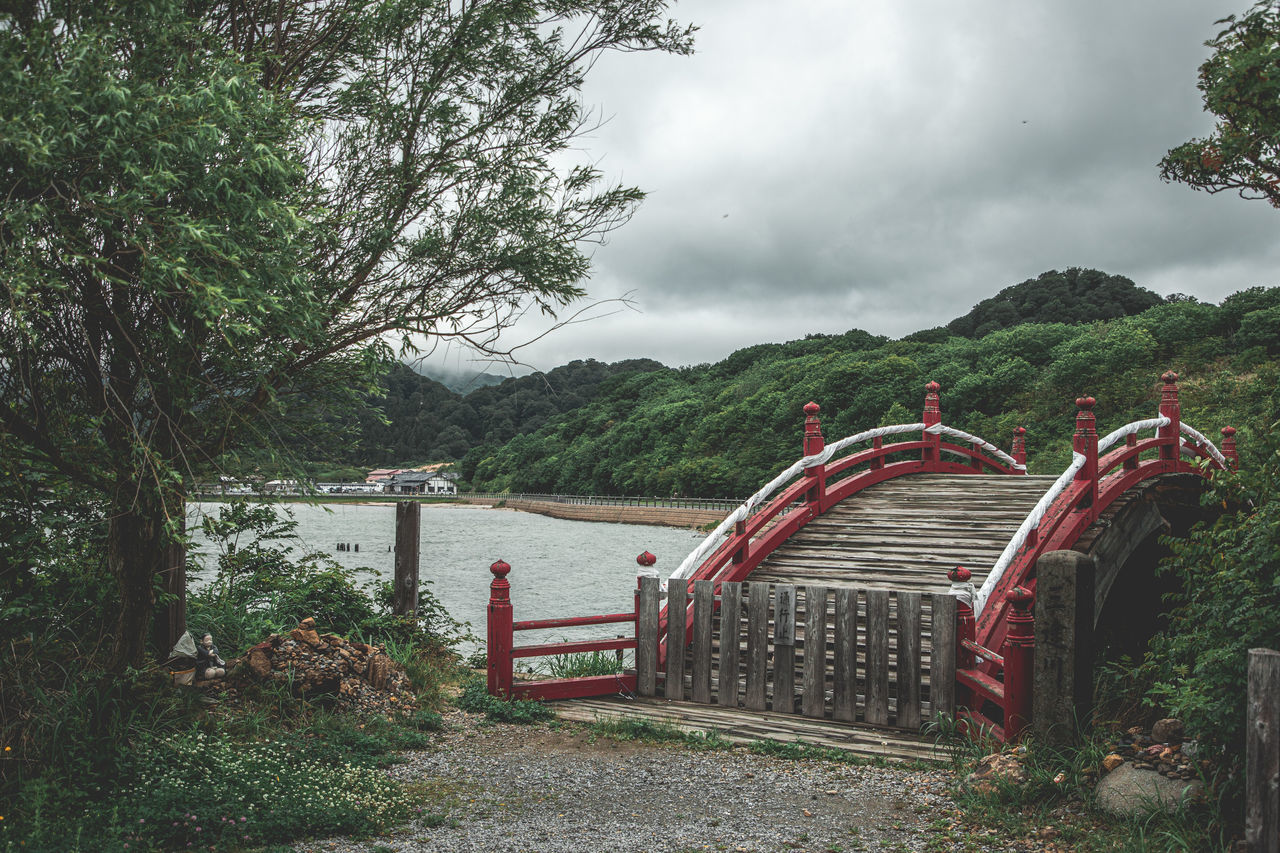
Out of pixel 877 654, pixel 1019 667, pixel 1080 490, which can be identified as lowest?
pixel 877 654

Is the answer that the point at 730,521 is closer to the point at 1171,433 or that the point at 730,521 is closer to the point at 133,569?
the point at 133,569

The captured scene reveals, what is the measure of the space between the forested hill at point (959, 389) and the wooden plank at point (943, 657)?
33.0m

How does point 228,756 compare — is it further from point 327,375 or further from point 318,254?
point 318,254

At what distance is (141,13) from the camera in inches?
197

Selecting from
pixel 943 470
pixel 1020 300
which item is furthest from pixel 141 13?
pixel 1020 300

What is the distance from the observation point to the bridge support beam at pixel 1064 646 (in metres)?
5.73

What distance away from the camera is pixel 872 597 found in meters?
7.36

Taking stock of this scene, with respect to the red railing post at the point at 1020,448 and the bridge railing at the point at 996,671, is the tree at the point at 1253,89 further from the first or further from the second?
the red railing post at the point at 1020,448

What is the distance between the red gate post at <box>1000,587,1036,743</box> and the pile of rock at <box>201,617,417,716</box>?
15.1ft

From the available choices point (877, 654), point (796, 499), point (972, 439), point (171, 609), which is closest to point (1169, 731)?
point (877, 654)

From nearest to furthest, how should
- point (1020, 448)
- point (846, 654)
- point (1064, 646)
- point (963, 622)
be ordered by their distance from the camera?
point (1064, 646) → point (963, 622) → point (846, 654) → point (1020, 448)

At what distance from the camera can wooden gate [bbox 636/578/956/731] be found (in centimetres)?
723

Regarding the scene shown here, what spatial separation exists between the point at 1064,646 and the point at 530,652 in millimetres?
4283

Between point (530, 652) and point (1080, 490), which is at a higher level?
point (1080, 490)
